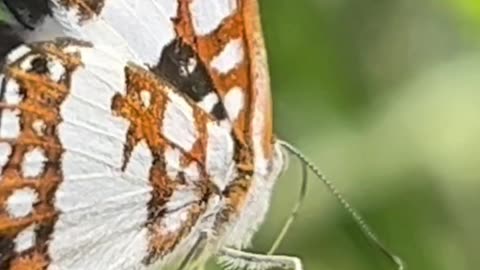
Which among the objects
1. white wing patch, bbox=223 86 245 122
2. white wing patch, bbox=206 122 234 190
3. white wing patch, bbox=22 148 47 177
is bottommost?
white wing patch, bbox=206 122 234 190

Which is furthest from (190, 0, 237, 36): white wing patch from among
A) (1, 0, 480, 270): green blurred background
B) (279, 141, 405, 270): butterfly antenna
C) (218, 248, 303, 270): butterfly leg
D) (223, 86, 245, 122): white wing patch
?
(1, 0, 480, 270): green blurred background

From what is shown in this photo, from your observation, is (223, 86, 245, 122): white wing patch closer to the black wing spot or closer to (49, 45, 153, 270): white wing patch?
the black wing spot

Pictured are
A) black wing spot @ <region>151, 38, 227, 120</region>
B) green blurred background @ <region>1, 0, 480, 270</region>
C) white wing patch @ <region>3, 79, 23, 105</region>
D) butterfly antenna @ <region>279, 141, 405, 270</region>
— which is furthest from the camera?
green blurred background @ <region>1, 0, 480, 270</region>

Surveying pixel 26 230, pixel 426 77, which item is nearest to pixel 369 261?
pixel 426 77

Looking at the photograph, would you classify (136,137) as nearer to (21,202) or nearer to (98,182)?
(98,182)

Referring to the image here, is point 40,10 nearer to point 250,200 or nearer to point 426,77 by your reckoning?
point 250,200

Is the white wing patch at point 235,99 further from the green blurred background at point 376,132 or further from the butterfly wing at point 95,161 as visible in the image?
the green blurred background at point 376,132
